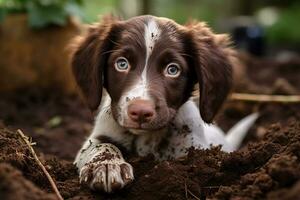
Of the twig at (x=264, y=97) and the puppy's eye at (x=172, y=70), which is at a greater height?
the puppy's eye at (x=172, y=70)

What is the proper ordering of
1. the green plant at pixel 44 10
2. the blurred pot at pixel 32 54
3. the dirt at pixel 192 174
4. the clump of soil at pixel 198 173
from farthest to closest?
the blurred pot at pixel 32 54 → the green plant at pixel 44 10 → the clump of soil at pixel 198 173 → the dirt at pixel 192 174

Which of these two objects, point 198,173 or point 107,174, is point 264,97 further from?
point 107,174

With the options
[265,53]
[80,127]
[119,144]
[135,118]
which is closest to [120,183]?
[135,118]

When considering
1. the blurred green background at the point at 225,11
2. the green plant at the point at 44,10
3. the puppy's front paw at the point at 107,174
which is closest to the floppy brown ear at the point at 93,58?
the puppy's front paw at the point at 107,174

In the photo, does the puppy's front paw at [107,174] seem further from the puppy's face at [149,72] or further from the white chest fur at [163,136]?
the white chest fur at [163,136]

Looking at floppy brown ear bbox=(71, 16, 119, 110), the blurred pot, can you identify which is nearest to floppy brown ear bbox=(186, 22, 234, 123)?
floppy brown ear bbox=(71, 16, 119, 110)

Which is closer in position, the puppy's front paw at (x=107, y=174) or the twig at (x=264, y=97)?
the puppy's front paw at (x=107, y=174)

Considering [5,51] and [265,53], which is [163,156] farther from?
[265,53]

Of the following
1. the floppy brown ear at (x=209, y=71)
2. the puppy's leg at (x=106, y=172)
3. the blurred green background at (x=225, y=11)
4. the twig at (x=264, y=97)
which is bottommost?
the blurred green background at (x=225, y=11)
